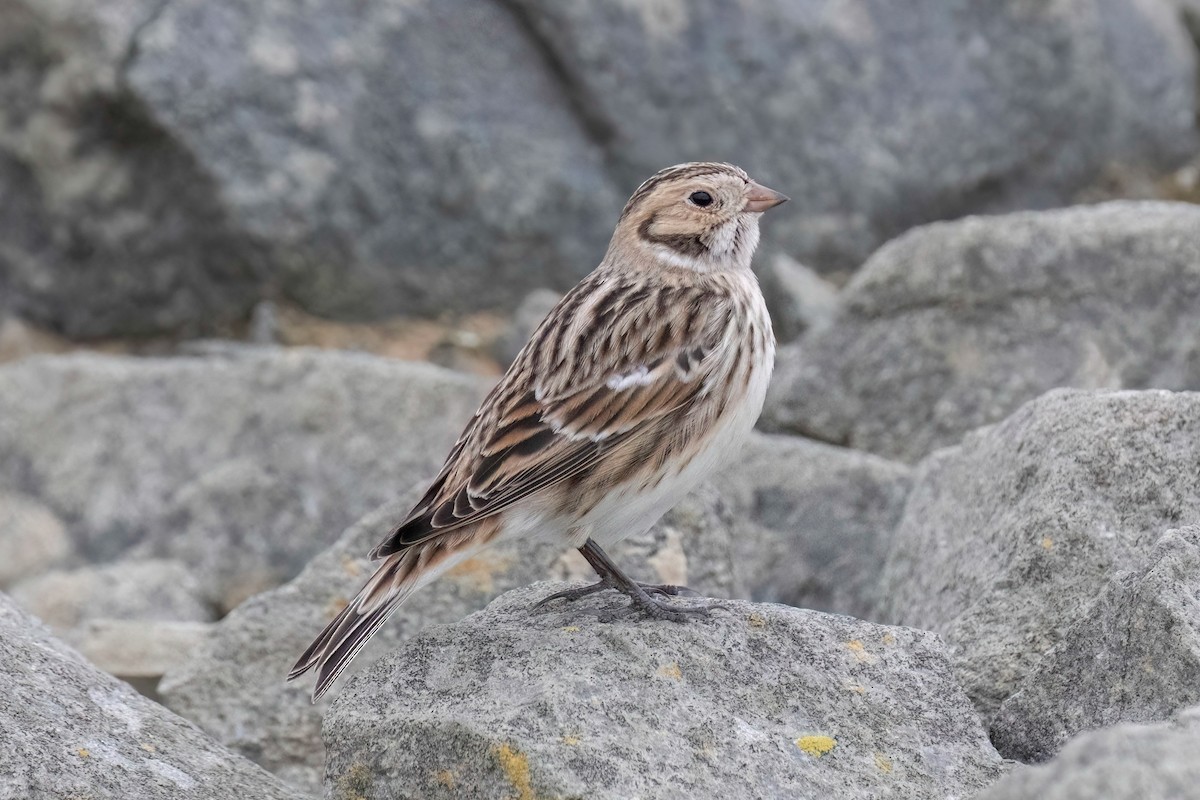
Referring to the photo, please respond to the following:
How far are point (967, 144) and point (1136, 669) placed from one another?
27.0 feet

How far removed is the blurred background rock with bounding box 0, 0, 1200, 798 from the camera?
5117 mm

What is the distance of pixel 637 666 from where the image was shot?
15.2ft

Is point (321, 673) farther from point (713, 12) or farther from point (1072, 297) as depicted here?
point (713, 12)

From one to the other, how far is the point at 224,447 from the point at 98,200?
104 inches

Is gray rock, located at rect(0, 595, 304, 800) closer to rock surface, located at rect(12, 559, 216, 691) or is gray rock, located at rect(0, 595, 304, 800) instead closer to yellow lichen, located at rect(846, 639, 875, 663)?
yellow lichen, located at rect(846, 639, 875, 663)

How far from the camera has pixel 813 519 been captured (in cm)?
727

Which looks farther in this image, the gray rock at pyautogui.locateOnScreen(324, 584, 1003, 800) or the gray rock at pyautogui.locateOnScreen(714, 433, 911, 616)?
the gray rock at pyautogui.locateOnScreen(714, 433, 911, 616)

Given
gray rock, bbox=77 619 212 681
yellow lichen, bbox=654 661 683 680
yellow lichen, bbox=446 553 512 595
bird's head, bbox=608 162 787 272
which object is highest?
bird's head, bbox=608 162 787 272

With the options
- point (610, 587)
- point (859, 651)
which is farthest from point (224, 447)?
point (859, 651)

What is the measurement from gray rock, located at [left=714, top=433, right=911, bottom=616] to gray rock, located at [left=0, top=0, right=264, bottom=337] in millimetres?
4769

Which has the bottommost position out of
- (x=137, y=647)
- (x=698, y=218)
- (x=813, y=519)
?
(x=137, y=647)

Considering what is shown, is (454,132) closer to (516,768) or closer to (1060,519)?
(1060,519)

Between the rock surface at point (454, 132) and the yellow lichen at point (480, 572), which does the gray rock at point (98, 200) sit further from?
the yellow lichen at point (480, 572)

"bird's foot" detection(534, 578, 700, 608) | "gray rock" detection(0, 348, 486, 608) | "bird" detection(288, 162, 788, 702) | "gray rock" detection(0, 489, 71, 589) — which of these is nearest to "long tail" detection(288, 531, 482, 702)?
"bird" detection(288, 162, 788, 702)
